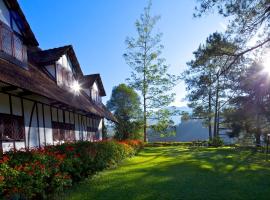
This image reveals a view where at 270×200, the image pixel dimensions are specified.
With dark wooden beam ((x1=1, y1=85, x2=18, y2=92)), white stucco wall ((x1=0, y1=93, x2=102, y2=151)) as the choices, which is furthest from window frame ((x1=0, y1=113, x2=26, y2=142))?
dark wooden beam ((x1=1, y1=85, x2=18, y2=92))

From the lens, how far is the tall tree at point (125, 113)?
33062mm

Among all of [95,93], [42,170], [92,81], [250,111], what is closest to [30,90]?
[42,170]

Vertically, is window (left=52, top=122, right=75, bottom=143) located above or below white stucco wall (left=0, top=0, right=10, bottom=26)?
A: below

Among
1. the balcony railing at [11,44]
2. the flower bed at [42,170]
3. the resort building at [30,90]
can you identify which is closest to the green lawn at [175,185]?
the flower bed at [42,170]

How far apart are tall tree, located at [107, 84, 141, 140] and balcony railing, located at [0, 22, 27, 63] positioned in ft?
62.9

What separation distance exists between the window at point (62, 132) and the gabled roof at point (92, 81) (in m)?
→ 7.25

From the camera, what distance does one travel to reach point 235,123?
36.4m

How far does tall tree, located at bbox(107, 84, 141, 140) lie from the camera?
33.1 meters

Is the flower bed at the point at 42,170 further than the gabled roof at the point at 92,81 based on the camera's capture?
No

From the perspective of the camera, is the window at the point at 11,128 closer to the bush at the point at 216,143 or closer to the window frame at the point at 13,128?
the window frame at the point at 13,128

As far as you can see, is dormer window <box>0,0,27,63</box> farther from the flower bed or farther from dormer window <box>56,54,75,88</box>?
the flower bed

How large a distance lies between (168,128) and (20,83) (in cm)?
3017

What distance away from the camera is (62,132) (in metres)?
15.0

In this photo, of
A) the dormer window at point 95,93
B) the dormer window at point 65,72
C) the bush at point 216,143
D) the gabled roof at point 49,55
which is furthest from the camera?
the bush at point 216,143
